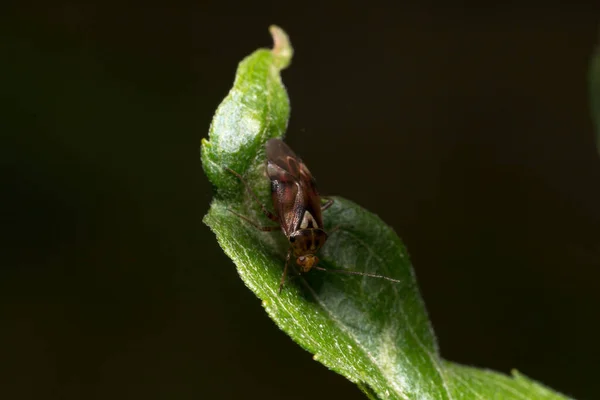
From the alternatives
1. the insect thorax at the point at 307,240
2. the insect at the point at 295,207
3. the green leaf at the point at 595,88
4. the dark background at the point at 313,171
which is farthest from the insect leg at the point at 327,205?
the dark background at the point at 313,171

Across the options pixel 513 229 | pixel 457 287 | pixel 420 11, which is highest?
pixel 420 11

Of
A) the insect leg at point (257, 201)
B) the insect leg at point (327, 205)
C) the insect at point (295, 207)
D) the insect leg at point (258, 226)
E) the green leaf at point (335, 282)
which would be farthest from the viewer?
the insect leg at point (327, 205)

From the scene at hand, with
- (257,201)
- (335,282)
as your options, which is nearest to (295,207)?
(257,201)

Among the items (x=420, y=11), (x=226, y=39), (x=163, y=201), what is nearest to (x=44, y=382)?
(x=163, y=201)

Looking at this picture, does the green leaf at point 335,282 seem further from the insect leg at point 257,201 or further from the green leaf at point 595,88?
the green leaf at point 595,88

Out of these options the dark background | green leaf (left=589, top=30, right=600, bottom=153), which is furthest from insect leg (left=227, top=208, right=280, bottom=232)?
the dark background

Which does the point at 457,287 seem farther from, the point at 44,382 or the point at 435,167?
the point at 44,382

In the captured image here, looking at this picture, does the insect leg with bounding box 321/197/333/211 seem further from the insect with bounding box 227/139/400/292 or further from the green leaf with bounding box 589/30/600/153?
the green leaf with bounding box 589/30/600/153
